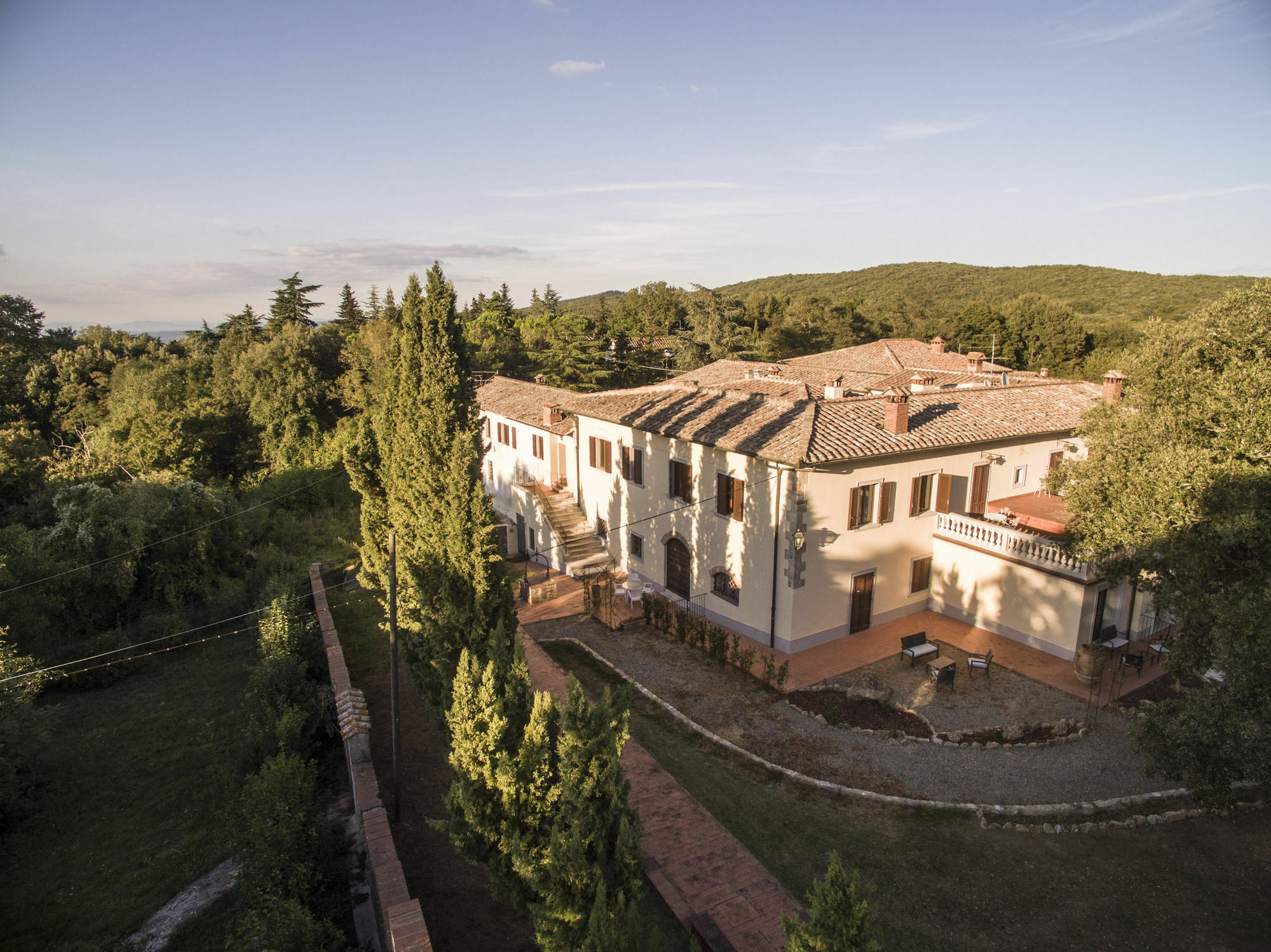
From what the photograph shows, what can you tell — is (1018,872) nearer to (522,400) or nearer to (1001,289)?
(522,400)

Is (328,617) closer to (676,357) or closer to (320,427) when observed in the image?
(320,427)

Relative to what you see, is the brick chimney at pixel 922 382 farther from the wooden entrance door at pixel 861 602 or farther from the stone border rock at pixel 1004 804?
the stone border rock at pixel 1004 804

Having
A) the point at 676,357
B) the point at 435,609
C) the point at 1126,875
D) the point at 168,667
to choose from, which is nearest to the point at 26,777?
the point at 168,667

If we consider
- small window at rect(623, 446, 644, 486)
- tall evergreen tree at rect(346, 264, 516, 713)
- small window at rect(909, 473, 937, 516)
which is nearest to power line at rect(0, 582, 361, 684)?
tall evergreen tree at rect(346, 264, 516, 713)

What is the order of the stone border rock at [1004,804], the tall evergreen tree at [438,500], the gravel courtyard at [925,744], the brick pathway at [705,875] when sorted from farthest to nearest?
the gravel courtyard at [925,744] < the tall evergreen tree at [438,500] < the stone border rock at [1004,804] < the brick pathway at [705,875]

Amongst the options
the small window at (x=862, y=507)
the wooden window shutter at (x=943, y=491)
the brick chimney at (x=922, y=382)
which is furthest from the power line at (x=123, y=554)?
the brick chimney at (x=922, y=382)

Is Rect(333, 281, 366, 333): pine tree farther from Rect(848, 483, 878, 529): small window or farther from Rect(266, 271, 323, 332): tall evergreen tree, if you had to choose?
Rect(848, 483, 878, 529): small window
